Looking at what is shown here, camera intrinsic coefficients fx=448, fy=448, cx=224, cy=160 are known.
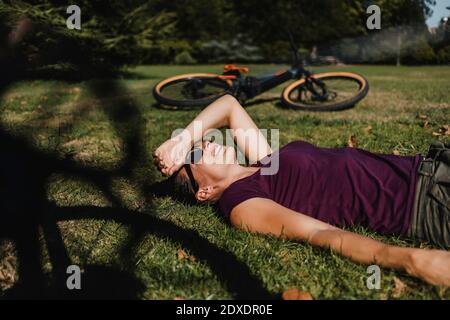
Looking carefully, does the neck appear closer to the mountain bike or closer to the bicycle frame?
the mountain bike

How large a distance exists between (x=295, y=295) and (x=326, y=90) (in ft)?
20.9

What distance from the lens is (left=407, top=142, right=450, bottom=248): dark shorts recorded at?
7.41ft

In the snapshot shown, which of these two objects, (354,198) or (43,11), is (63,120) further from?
(43,11)

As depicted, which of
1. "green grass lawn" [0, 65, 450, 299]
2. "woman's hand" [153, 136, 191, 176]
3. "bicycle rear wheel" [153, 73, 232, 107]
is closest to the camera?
"green grass lawn" [0, 65, 450, 299]

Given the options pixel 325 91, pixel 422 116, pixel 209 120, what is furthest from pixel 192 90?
pixel 209 120

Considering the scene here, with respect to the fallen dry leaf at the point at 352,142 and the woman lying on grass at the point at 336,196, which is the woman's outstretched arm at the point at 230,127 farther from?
the fallen dry leaf at the point at 352,142

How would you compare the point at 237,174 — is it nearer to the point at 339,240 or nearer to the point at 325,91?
the point at 339,240

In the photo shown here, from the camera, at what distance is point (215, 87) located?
7770 millimetres

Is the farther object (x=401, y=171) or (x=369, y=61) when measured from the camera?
(x=369, y=61)

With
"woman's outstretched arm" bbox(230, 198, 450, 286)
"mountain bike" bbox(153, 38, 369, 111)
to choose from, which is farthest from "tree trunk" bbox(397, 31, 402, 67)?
"woman's outstretched arm" bbox(230, 198, 450, 286)

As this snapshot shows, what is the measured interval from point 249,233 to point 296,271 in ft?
1.30

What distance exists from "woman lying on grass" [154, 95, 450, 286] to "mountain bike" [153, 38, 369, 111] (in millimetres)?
4661

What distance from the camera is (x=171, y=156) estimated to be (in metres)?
2.98

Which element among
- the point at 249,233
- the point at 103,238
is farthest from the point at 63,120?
the point at 249,233
